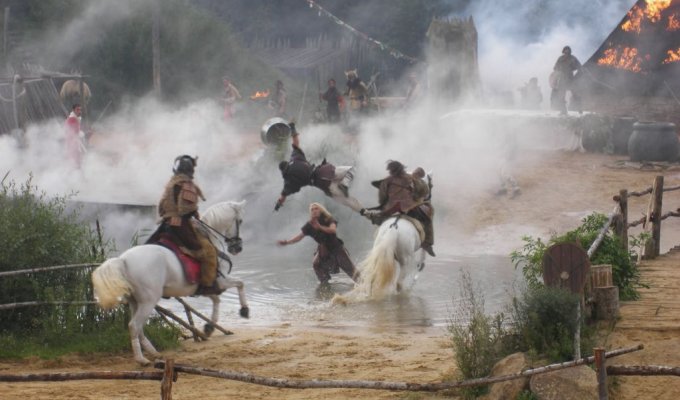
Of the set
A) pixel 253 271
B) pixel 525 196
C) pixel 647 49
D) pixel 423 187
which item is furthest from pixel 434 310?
pixel 647 49

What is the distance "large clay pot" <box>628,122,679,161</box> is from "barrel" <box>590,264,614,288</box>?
17.1 m

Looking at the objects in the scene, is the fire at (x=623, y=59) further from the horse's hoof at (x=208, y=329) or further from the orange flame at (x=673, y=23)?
the horse's hoof at (x=208, y=329)

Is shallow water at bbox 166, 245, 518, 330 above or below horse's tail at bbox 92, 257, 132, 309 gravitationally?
below

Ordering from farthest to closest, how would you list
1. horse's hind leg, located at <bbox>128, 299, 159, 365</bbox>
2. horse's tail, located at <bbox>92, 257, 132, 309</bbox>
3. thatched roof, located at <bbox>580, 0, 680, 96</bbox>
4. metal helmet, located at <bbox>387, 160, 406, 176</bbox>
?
thatched roof, located at <bbox>580, 0, 680, 96</bbox>
metal helmet, located at <bbox>387, 160, 406, 176</bbox>
horse's hind leg, located at <bbox>128, 299, 159, 365</bbox>
horse's tail, located at <bbox>92, 257, 132, 309</bbox>

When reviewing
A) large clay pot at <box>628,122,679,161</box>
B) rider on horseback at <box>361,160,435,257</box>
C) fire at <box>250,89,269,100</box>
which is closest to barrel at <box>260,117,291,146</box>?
rider on horseback at <box>361,160,435,257</box>

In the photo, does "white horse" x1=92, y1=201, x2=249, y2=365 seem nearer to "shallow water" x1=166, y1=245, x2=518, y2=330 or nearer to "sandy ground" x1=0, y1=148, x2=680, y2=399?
"sandy ground" x1=0, y1=148, x2=680, y2=399

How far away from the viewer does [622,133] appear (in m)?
30.2

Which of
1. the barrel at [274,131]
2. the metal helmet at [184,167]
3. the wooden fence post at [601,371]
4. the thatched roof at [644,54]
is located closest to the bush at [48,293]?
the metal helmet at [184,167]

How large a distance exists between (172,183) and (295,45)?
34016mm

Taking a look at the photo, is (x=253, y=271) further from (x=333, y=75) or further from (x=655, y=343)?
(x=333, y=75)

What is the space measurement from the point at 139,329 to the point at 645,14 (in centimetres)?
2371

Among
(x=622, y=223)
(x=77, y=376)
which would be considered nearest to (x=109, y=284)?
(x=77, y=376)

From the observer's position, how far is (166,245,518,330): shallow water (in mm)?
15422

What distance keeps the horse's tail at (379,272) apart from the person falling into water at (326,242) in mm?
989
